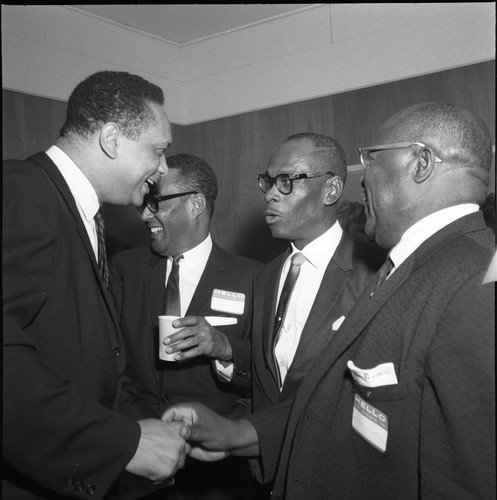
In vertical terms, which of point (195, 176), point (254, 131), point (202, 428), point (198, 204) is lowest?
point (202, 428)

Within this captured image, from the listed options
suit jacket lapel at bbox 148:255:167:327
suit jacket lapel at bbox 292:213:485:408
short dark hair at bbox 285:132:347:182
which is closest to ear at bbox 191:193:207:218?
suit jacket lapel at bbox 148:255:167:327

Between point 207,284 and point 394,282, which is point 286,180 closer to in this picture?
point 207,284

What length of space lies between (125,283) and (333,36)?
256 centimetres

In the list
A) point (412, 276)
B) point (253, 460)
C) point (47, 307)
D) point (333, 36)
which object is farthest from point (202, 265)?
point (333, 36)

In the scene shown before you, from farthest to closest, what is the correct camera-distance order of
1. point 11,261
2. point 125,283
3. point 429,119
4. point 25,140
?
point 25,140 → point 125,283 → point 429,119 → point 11,261

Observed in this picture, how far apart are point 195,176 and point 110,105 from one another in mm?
1425

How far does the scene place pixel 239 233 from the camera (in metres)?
5.00

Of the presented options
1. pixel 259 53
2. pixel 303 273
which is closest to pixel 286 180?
pixel 303 273

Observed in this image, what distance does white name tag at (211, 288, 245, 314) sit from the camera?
2910 mm

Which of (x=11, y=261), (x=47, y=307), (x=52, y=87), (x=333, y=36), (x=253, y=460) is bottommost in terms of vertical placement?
(x=253, y=460)

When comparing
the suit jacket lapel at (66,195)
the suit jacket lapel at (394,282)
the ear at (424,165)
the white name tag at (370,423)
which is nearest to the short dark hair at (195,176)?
the suit jacket lapel at (66,195)

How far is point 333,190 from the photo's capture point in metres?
2.97

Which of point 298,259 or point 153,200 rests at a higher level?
point 153,200

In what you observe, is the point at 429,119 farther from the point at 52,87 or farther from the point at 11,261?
the point at 52,87
